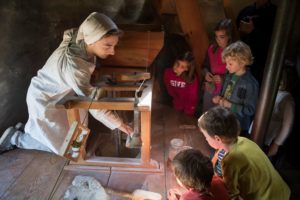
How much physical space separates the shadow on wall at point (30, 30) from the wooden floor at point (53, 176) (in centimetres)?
69

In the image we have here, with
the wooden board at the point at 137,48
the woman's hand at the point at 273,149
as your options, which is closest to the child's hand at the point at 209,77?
the wooden board at the point at 137,48

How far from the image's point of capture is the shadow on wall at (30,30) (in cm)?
306

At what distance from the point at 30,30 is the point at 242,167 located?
280cm

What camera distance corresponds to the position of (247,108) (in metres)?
2.53

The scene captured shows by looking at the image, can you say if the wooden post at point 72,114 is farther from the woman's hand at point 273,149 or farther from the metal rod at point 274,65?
the woman's hand at point 273,149

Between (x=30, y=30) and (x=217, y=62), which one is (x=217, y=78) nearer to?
(x=217, y=62)

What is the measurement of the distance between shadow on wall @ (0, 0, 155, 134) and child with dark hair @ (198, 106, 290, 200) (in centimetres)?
229

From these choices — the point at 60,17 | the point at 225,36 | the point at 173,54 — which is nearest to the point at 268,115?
the point at 225,36

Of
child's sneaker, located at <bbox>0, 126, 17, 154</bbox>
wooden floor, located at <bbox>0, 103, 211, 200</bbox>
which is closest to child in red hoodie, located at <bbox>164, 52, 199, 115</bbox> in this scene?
wooden floor, located at <bbox>0, 103, 211, 200</bbox>

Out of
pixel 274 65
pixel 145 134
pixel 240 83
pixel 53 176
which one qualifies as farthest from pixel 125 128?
pixel 274 65

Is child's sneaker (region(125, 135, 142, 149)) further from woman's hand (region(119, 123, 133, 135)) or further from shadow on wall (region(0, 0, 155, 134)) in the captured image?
shadow on wall (region(0, 0, 155, 134))

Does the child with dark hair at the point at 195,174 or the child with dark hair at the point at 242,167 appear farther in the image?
the child with dark hair at the point at 242,167

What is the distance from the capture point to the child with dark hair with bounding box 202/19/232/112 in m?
2.95

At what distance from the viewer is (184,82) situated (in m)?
3.50
